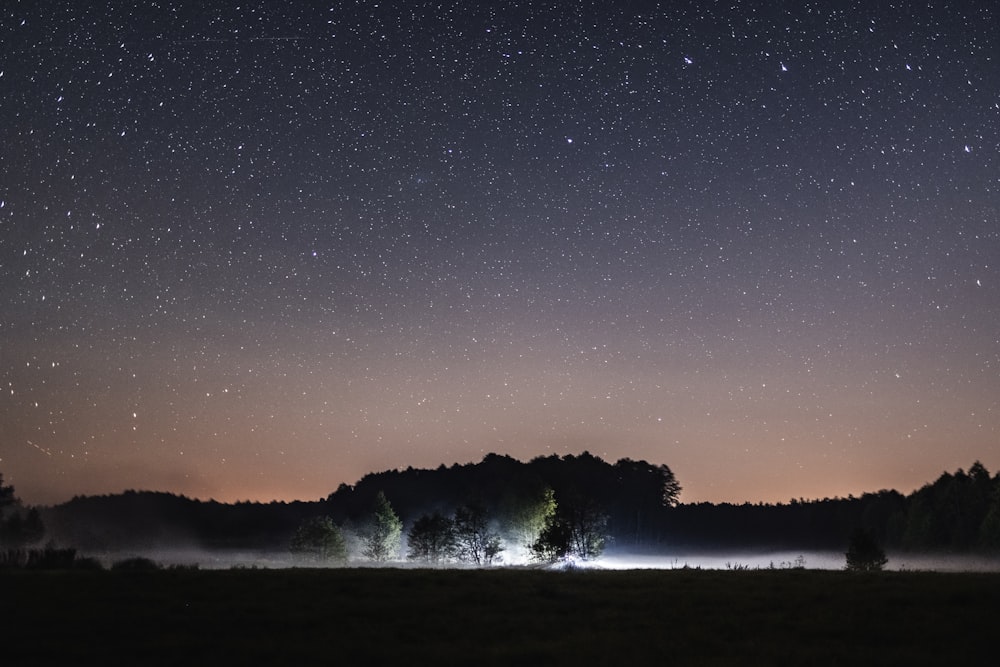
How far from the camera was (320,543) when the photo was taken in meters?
91.4

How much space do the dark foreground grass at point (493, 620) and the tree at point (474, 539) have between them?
203 feet

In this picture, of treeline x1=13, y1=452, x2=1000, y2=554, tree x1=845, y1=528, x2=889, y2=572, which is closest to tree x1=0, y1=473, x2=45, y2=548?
treeline x1=13, y1=452, x2=1000, y2=554

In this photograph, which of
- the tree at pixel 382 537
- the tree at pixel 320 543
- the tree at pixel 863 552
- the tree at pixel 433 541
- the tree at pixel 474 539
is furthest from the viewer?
the tree at pixel 382 537

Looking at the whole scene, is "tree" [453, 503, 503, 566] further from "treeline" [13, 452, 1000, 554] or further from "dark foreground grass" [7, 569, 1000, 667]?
"dark foreground grass" [7, 569, 1000, 667]

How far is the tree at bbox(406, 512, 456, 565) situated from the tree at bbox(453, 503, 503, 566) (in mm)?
780

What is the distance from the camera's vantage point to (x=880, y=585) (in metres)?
24.6

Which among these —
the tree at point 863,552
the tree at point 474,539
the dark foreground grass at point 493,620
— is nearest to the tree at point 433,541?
the tree at point 474,539

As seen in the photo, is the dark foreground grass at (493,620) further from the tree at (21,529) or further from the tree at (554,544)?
the tree at (21,529)

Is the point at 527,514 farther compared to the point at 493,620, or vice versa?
the point at 527,514

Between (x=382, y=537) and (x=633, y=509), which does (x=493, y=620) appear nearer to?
(x=382, y=537)

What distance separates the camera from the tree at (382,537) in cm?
9262

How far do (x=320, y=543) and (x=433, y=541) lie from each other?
503 inches

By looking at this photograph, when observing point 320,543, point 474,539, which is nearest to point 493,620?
point 474,539

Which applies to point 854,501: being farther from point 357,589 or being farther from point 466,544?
point 357,589
